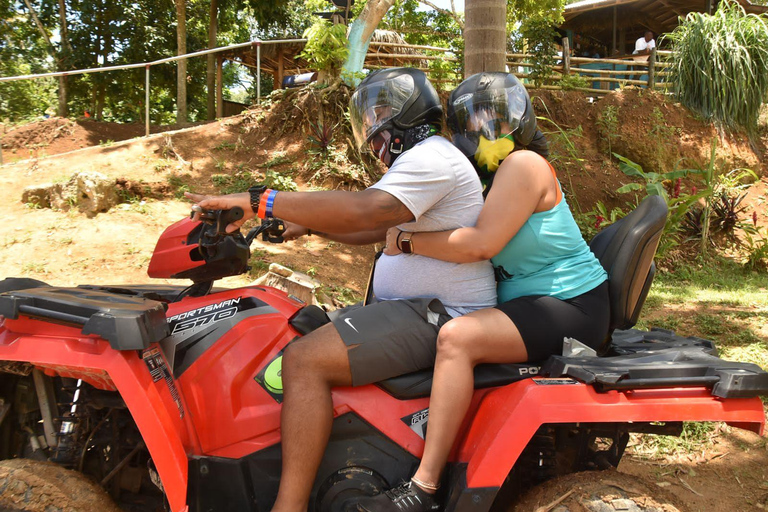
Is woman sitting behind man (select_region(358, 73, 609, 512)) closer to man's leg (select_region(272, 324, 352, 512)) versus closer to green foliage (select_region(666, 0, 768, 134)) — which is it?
man's leg (select_region(272, 324, 352, 512))

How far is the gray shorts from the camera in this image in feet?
6.97

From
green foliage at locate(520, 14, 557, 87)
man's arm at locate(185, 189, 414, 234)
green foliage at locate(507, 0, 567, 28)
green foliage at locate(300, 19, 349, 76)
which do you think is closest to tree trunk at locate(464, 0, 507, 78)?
man's arm at locate(185, 189, 414, 234)

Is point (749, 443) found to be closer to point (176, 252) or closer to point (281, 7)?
point (176, 252)

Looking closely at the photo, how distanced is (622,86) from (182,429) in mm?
12108

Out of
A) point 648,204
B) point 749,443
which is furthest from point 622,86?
point 648,204

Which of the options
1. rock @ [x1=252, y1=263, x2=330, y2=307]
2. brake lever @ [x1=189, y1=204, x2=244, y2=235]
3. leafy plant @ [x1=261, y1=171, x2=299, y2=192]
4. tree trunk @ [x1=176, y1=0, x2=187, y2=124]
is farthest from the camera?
tree trunk @ [x1=176, y1=0, x2=187, y2=124]

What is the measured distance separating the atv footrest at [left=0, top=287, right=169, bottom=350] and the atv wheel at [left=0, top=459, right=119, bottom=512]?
0.51 metres

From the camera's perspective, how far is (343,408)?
85.3 inches

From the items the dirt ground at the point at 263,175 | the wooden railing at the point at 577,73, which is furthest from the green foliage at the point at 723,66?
the wooden railing at the point at 577,73

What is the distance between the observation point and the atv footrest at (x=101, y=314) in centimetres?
187

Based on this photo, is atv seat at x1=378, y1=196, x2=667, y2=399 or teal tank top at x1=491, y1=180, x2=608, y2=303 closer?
atv seat at x1=378, y1=196, x2=667, y2=399

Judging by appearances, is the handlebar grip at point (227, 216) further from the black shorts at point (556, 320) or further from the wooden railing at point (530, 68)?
the wooden railing at point (530, 68)

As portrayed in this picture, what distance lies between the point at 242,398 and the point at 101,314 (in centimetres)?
58

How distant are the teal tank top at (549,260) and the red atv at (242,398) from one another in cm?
18
